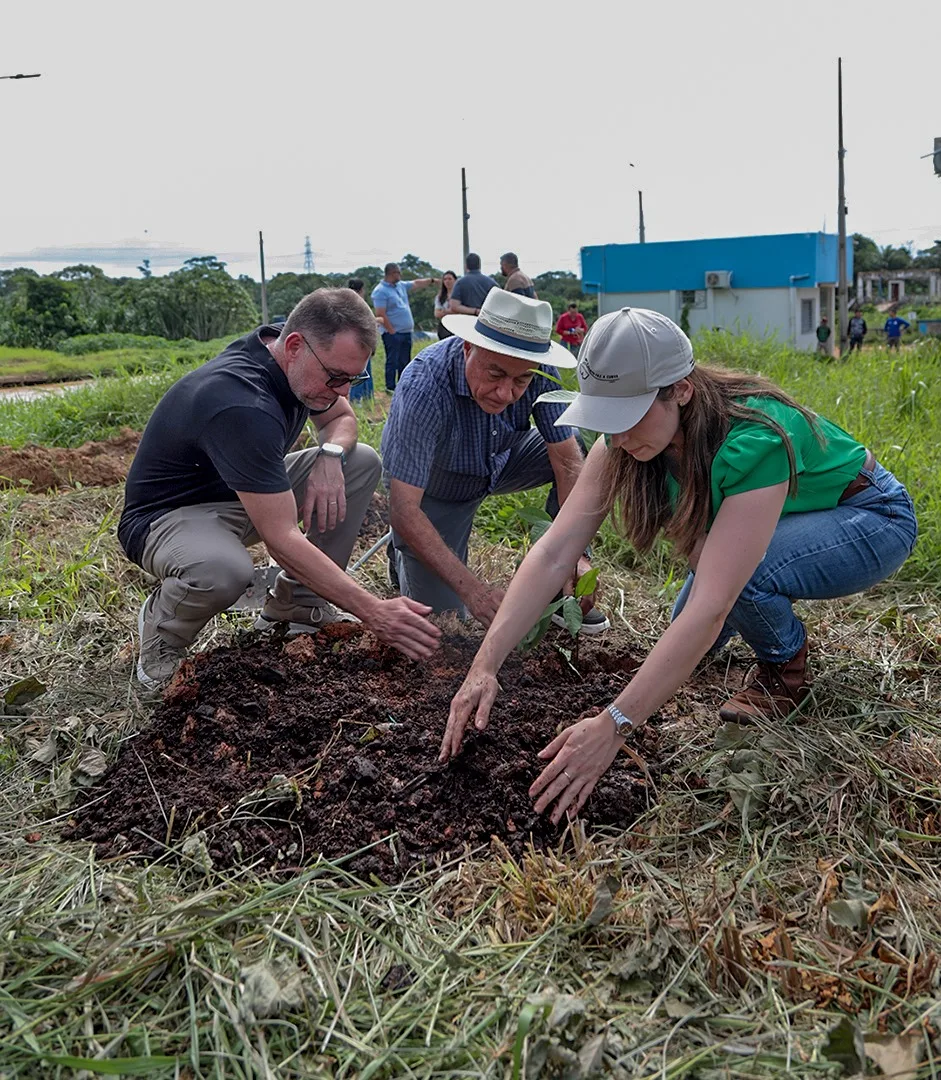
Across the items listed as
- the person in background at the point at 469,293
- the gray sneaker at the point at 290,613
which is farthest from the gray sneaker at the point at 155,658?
the person in background at the point at 469,293

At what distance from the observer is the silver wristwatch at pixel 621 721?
198cm

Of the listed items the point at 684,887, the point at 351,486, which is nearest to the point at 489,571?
the point at 351,486

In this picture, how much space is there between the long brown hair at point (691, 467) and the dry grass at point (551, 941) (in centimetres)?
57

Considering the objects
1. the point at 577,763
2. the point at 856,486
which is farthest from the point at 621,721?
the point at 856,486

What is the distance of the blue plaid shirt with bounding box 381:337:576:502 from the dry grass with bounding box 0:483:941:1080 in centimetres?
124

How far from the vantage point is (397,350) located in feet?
35.0

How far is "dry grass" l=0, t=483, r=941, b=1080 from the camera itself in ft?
5.12

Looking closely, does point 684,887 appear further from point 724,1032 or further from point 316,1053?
point 316,1053

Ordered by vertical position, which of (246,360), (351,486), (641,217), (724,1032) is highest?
(641,217)

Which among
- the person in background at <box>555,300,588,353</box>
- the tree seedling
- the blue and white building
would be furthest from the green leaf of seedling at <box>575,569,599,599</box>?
the blue and white building

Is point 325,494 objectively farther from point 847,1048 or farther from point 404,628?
point 847,1048

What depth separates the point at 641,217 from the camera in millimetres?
29156

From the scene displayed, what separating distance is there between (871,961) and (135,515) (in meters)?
2.42

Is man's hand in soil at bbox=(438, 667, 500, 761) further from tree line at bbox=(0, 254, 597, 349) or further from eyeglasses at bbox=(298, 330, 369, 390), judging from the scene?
tree line at bbox=(0, 254, 597, 349)
